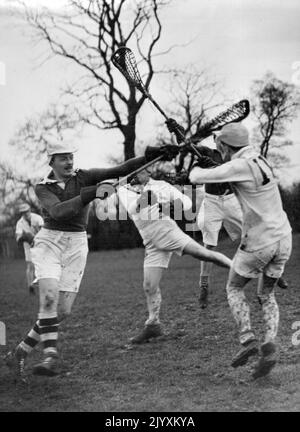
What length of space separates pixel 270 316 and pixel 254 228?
25.9 inches

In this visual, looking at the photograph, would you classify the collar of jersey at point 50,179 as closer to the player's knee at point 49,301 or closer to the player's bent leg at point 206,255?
the player's knee at point 49,301

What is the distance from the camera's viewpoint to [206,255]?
17.7 ft

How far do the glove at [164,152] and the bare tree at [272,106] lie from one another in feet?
12.5

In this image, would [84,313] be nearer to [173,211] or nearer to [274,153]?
[173,211]

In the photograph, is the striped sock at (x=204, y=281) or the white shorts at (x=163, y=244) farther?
the striped sock at (x=204, y=281)

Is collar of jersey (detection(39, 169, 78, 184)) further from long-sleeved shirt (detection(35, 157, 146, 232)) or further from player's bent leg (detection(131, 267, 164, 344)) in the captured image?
player's bent leg (detection(131, 267, 164, 344))

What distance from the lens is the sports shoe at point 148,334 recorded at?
5961 mm

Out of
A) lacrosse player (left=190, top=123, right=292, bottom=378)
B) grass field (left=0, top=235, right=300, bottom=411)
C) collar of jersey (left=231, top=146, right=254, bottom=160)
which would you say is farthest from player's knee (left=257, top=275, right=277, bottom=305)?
collar of jersey (left=231, top=146, right=254, bottom=160)

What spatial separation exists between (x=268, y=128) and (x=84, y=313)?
357 centimetres

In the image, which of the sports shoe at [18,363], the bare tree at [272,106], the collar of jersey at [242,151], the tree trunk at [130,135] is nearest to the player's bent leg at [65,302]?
the sports shoe at [18,363]

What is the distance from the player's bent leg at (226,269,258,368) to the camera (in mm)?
4457

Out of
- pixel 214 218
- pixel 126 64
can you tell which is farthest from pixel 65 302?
pixel 214 218

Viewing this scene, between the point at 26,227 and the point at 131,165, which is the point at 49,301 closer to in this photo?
the point at 131,165

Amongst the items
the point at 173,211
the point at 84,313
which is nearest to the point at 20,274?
the point at 84,313
